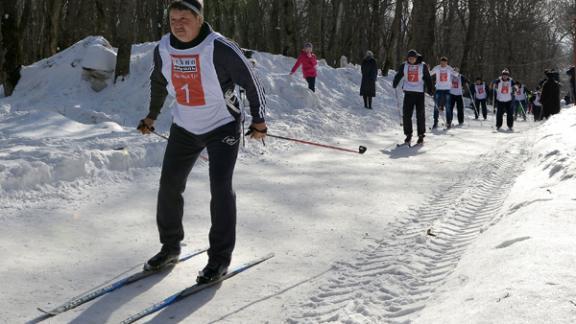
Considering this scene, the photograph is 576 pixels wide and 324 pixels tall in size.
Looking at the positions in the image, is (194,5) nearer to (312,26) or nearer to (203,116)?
(203,116)

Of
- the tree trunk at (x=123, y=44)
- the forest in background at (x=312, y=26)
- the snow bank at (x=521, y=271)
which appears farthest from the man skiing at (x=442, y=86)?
the snow bank at (x=521, y=271)

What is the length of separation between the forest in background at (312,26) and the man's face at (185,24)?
10.9 metres

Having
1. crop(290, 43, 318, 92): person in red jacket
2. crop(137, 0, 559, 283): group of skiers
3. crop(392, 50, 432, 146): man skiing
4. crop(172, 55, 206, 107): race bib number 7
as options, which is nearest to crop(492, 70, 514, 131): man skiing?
crop(290, 43, 318, 92): person in red jacket

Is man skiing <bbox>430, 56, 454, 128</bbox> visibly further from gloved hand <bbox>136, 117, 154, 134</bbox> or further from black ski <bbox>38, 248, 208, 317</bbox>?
black ski <bbox>38, 248, 208, 317</bbox>

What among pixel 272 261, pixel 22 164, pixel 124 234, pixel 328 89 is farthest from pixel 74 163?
pixel 328 89

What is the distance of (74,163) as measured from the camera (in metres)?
6.66

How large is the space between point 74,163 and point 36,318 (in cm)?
351

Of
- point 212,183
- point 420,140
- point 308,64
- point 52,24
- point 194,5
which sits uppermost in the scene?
point 52,24

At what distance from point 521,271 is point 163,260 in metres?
2.36

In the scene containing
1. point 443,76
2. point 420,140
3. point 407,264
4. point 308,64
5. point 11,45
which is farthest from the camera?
point 308,64

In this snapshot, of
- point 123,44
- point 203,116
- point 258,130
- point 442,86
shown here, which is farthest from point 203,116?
point 442,86

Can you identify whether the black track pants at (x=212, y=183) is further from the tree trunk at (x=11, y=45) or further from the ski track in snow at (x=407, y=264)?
the tree trunk at (x=11, y=45)

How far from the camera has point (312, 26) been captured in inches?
895

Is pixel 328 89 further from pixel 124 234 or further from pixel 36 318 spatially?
pixel 36 318
